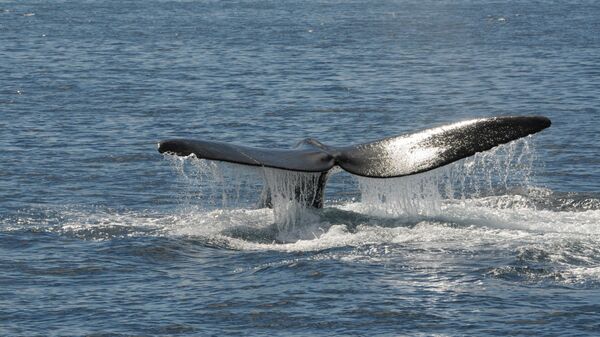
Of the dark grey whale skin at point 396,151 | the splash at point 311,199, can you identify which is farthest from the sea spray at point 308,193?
the dark grey whale skin at point 396,151

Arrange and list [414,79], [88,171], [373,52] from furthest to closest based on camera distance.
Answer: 1. [373,52]
2. [414,79]
3. [88,171]

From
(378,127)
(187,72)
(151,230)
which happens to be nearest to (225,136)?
(378,127)

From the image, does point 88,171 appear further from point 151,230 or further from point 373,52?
point 373,52

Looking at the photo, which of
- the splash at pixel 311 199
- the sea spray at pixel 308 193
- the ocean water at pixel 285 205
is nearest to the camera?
the ocean water at pixel 285 205

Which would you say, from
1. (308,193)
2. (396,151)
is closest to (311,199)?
(308,193)

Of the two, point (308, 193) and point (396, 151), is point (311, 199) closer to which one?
point (308, 193)

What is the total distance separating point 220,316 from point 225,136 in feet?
43.2

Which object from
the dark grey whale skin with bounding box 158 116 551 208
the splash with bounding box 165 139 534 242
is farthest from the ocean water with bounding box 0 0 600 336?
the dark grey whale skin with bounding box 158 116 551 208

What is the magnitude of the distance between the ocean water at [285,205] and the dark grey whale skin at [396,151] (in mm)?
291

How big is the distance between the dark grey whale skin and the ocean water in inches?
11.4

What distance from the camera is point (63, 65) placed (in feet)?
127

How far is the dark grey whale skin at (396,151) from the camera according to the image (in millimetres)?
13992

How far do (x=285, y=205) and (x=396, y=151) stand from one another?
1528 mm

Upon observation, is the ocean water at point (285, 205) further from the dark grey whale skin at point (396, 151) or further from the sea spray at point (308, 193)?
the dark grey whale skin at point (396, 151)
